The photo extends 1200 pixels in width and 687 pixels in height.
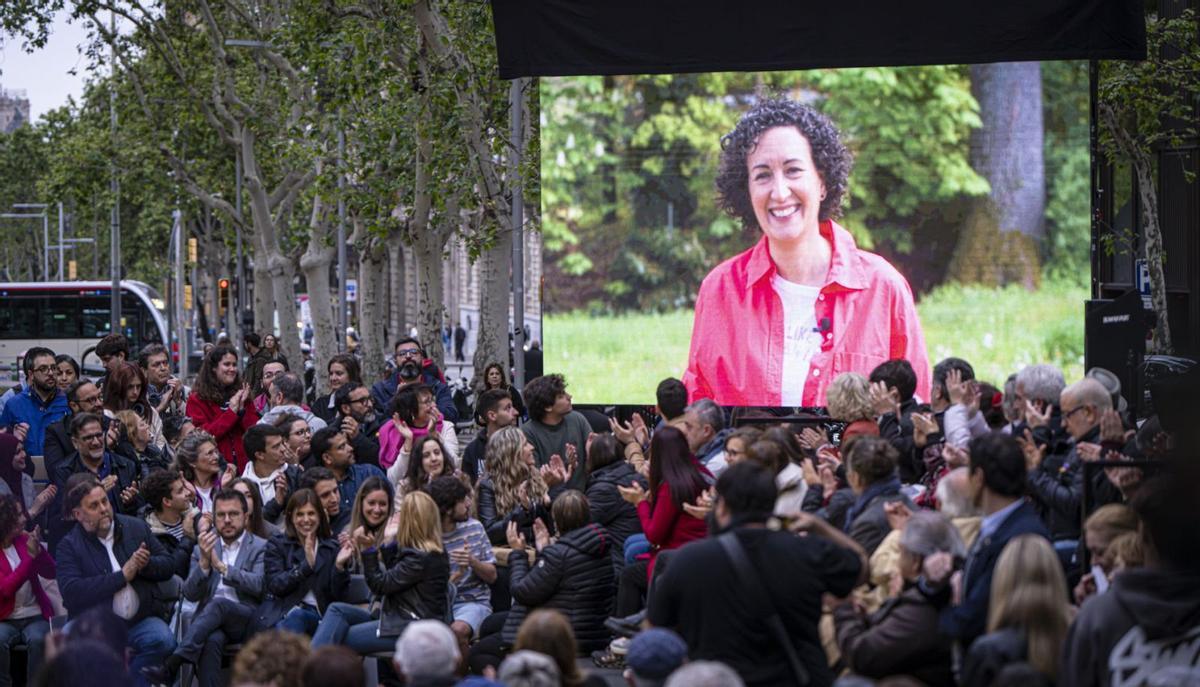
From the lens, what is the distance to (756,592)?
21.2ft

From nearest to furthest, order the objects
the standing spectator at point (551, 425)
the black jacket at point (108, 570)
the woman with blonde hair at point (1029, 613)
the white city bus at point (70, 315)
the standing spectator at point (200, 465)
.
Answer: the woman with blonde hair at point (1029, 613)
the black jacket at point (108, 570)
the standing spectator at point (200, 465)
the standing spectator at point (551, 425)
the white city bus at point (70, 315)

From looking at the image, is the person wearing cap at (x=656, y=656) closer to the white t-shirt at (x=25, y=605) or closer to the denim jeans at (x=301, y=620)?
the denim jeans at (x=301, y=620)

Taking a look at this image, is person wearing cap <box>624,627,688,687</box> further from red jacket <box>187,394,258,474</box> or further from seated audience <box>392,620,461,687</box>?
red jacket <box>187,394,258,474</box>

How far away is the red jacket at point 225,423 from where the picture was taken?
13484 mm

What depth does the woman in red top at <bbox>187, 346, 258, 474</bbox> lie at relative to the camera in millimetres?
13516

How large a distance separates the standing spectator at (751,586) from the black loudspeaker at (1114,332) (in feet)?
23.3

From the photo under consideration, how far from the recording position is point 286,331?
36781 millimetres

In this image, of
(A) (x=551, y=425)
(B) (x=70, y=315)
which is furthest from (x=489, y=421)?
(B) (x=70, y=315)

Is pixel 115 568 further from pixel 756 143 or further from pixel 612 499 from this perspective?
pixel 756 143

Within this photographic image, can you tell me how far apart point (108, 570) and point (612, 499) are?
3.02m

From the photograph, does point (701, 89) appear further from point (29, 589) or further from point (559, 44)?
point (29, 589)

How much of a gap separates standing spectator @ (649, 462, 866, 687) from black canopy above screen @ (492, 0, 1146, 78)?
8.35 m

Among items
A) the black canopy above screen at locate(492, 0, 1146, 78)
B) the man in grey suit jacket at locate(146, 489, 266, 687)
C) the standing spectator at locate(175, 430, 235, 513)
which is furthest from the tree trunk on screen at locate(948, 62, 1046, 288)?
the man in grey suit jacket at locate(146, 489, 266, 687)

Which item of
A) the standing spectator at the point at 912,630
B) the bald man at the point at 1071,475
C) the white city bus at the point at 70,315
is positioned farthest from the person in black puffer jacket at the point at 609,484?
the white city bus at the point at 70,315
